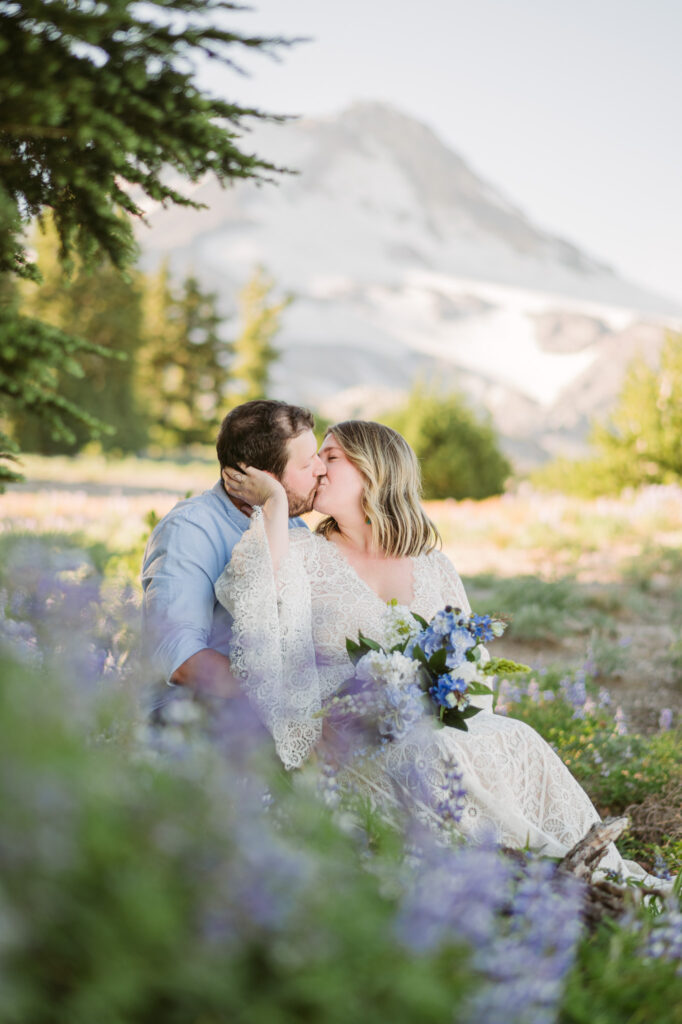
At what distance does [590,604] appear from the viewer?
8.43 meters

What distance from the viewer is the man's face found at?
3572 mm

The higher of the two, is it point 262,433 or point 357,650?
point 262,433

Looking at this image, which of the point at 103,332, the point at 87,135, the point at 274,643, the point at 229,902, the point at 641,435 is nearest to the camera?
the point at 229,902

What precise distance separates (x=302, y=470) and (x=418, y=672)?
128cm

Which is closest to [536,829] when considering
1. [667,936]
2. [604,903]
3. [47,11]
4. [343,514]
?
[604,903]

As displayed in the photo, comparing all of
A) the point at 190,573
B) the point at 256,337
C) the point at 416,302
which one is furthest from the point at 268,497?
the point at 416,302

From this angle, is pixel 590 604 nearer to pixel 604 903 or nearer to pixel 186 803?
pixel 604 903

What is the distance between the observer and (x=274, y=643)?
121 inches

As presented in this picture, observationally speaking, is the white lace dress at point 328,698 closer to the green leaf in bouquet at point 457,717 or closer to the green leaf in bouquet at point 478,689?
the green leaf in bouquet at point 457,717

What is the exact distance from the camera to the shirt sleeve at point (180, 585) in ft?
Answer: 10.6

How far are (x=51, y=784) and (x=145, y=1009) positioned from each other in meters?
0.41

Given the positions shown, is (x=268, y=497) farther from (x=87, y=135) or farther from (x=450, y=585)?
(x=87, y=135)

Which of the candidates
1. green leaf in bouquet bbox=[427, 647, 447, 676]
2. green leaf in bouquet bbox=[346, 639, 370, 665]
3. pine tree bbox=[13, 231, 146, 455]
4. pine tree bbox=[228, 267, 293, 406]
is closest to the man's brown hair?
green leaf in bouquet bbox=[346, 639, 370, 665]

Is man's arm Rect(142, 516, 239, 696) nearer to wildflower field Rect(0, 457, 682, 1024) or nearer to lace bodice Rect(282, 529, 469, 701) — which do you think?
lace bodice Rect(282, 529, 469, 701)
